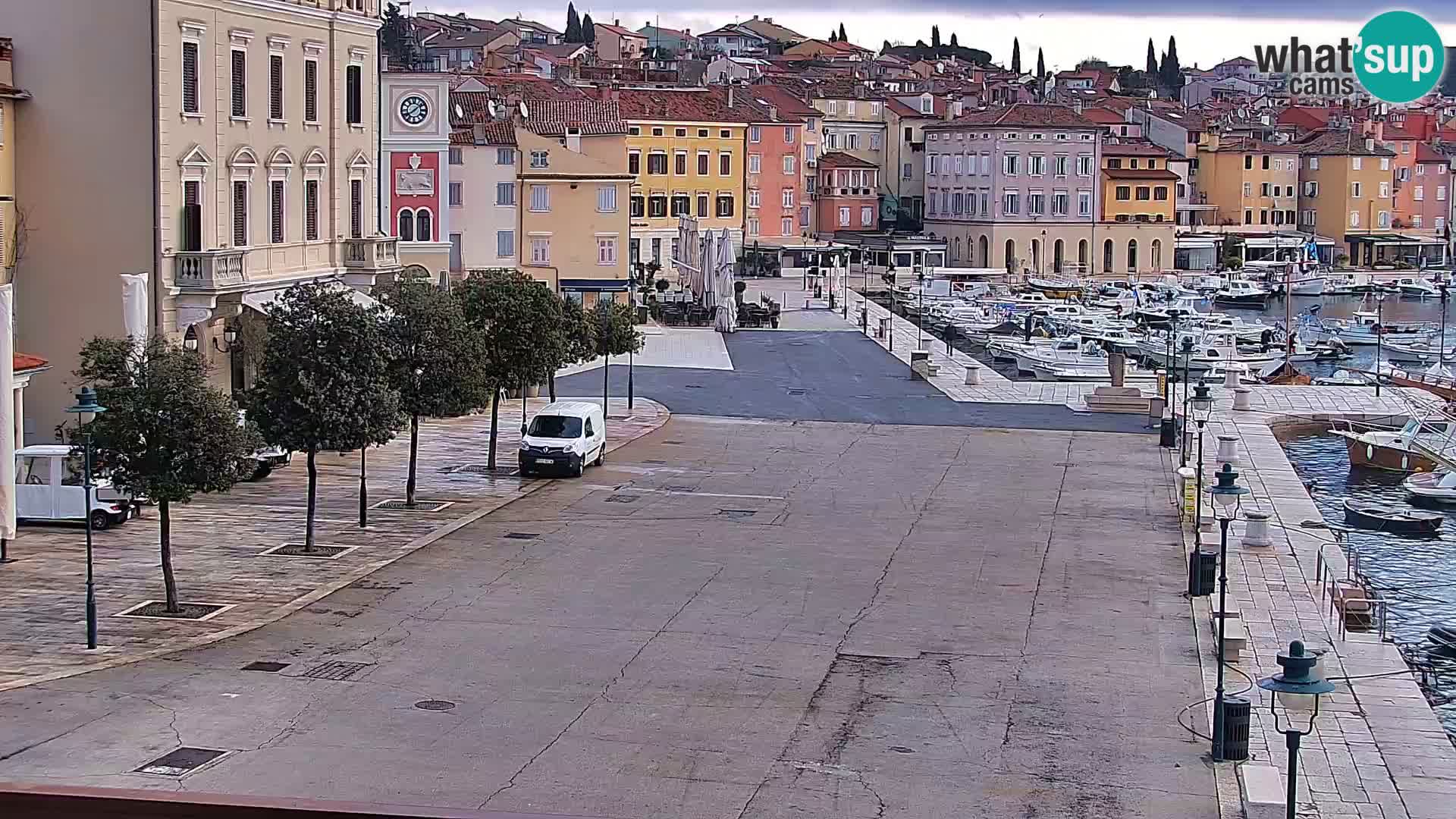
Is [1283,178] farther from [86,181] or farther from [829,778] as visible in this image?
[829,778]

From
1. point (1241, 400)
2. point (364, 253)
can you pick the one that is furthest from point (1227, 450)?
point (364, 253)

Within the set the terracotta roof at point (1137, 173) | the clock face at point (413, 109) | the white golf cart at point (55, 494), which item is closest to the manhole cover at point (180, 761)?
the white golf cart at point (55, 494)

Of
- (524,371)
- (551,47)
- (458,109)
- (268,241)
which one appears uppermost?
(551,47)

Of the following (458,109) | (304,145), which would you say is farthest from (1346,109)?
(304,145)

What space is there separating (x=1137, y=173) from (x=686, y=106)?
31.3 metres

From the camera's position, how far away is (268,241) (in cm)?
3625

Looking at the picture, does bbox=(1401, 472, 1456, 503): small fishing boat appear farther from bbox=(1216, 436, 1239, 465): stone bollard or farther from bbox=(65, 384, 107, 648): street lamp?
bbox=(65, 384, 107, 648): street lamp

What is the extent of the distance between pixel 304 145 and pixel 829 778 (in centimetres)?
2549

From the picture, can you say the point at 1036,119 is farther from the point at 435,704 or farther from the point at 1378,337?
the point at 435,704

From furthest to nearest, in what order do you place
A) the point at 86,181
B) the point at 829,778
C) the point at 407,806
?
the point at 86,181 < the point at 829,778 < the point at 407,806

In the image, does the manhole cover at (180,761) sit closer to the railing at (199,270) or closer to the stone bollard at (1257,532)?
the railing at (199,270)

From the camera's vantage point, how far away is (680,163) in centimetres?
9825

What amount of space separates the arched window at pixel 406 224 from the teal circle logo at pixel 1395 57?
34.9 m

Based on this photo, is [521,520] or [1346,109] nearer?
[521,520]
